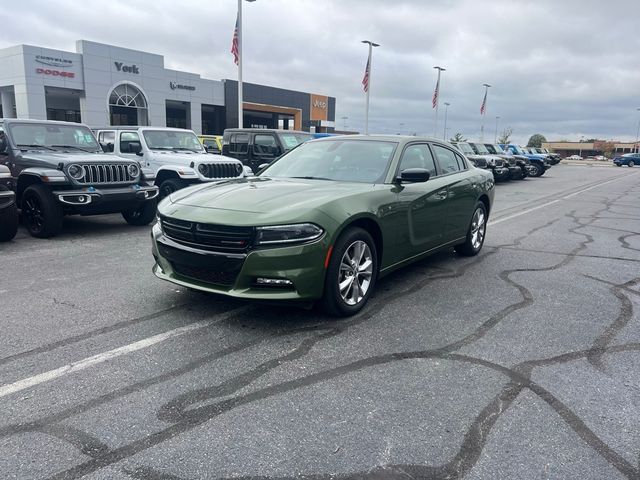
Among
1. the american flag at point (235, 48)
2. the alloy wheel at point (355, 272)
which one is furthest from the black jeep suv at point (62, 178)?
the american flag at point (235, 48)

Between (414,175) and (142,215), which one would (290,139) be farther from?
(414,175)

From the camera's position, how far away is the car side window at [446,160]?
6.32 metres

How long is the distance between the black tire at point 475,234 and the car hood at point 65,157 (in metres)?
5.67

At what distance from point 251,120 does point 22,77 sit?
25.5 meters

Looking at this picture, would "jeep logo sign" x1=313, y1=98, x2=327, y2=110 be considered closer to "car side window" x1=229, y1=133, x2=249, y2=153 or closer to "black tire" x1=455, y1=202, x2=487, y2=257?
"car side window" x1=229, y1=133, x2=249, y2=153

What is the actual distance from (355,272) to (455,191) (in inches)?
93.3

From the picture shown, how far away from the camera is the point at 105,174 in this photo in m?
8.38

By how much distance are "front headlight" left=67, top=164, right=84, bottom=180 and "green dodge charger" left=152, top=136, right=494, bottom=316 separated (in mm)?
3708

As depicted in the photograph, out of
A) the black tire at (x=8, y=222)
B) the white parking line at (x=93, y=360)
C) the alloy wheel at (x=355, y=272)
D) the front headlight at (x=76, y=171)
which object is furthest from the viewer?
the front headlight at (x=76, y=171)

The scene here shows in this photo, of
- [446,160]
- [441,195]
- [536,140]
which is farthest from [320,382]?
[536,140]

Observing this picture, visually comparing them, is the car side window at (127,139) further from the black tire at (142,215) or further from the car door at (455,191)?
the car door at (455,191)

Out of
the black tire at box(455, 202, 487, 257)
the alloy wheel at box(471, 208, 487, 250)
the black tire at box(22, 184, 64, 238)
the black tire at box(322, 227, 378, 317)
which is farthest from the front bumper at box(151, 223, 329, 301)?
the black tire at box(22, 184, 64, 238)

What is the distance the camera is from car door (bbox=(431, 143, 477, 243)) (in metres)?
6.18

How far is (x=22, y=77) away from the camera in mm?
30312
